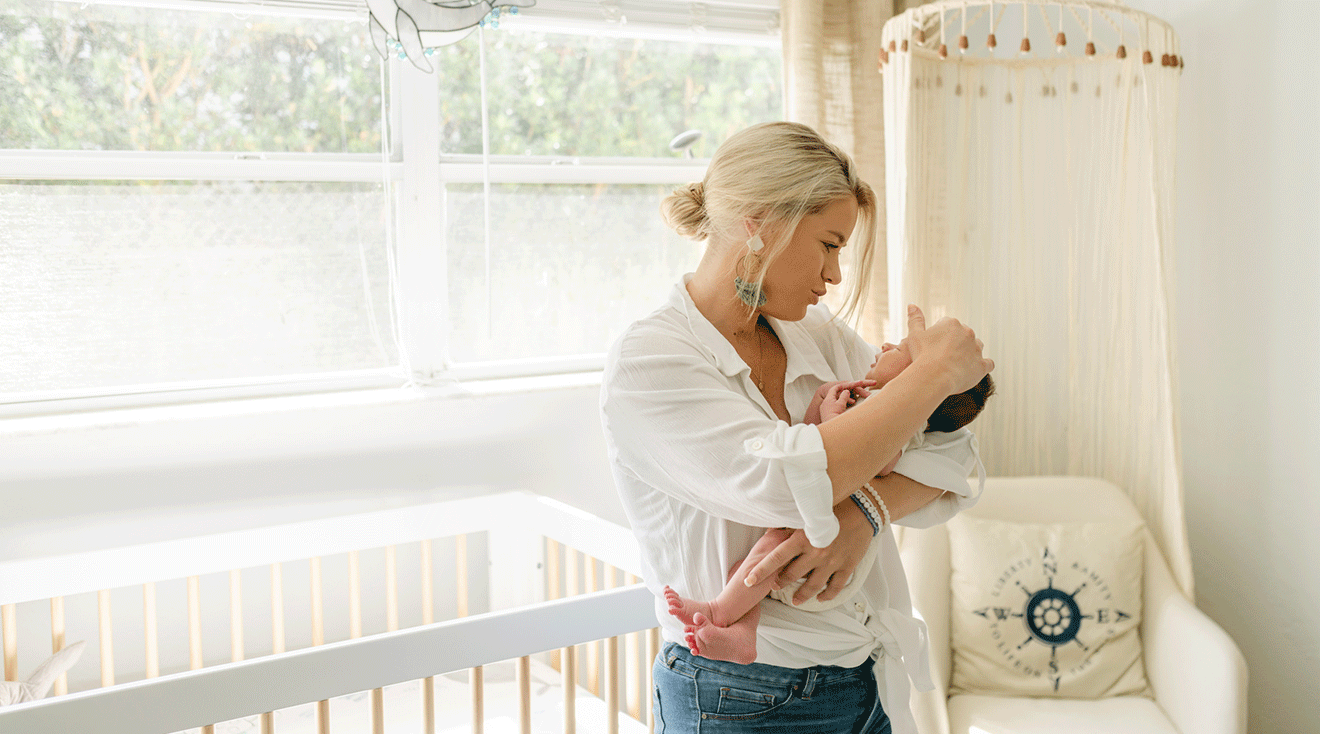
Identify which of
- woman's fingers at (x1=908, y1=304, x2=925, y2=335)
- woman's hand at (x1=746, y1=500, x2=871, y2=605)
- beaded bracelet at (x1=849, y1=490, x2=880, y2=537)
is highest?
woman's fingers at (x1=908, y1=304, x2=925, y2=335)

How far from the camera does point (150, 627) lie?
1899mm

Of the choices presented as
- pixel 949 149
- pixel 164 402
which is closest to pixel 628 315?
pixel 949 149

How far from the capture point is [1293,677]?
6.88 feet

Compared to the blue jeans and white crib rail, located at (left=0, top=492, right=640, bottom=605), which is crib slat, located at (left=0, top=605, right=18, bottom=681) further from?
the blue jeans

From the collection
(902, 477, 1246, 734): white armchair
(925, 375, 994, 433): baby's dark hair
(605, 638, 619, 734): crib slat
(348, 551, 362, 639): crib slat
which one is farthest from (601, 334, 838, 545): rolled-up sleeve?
(348, 551, 362, 639): crib slat

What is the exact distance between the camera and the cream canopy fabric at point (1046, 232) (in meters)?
2.15

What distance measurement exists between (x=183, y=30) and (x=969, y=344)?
1819 millimetres

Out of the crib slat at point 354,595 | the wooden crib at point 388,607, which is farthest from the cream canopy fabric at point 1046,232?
the crib slat at point 354,595

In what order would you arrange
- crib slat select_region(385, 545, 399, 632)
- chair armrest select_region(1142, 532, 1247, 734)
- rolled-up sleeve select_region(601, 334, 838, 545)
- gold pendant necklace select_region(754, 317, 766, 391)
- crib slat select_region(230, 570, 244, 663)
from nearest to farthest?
rolled-up sleeve select_region(601, 334, 838, 545), gold pendant necklace select_region(754, 317, 766, 391), chair armrest select_region(1142, 532, 1247, 734), crib slat select_region(230, 570, 244, 663), crib slat select_region(385, 545, 399, 632)

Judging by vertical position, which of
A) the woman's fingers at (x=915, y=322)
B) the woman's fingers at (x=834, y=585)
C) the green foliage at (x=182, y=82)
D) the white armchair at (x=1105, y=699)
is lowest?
the white armchair at (x=1105, y=699)

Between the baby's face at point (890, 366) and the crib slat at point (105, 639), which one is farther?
the crib slat at point (105, 639)

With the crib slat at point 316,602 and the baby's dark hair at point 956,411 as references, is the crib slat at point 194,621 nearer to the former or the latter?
the crib slat at point 316,602

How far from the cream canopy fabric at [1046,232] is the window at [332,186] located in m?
0.57

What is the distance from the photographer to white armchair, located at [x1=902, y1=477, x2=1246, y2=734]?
5.82ft
